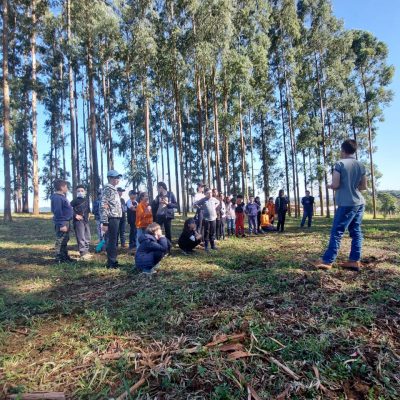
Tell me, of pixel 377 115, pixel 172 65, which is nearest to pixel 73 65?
pixel 172 65

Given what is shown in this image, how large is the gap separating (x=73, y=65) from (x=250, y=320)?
21215 mm

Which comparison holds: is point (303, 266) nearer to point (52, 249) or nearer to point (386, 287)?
point (386, 287)

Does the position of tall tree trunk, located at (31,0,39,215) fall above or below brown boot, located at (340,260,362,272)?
above

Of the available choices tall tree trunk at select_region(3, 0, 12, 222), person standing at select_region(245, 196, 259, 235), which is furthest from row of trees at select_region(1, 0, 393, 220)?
person standing at select_region(245, 196, 259, 235)

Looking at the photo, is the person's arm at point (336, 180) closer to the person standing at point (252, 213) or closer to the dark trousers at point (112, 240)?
the dark trousers at point (112, 240)

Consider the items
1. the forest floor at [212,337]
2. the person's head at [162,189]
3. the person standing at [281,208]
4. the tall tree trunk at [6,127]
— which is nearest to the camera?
the forest floor at [212,337]

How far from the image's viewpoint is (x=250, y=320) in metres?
3.03

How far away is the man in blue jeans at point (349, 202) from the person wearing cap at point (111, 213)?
3.74 metres

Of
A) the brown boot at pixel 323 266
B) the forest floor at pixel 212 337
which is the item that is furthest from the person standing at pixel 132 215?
the brown boot at pixel 323 266

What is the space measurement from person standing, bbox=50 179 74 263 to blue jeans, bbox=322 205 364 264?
5.26 metres

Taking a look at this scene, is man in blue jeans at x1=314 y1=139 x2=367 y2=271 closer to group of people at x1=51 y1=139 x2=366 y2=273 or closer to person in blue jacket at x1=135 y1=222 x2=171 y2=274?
group of people at x1=51 y1=139 x2=366 y2=273

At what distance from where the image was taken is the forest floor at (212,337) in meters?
2.18

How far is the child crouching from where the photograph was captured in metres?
7.82

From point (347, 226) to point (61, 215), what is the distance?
18.4ft
